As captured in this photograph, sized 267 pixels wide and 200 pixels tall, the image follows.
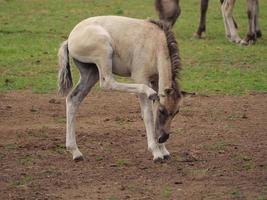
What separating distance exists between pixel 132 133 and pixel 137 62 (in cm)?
178

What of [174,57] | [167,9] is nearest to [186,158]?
[174,57]

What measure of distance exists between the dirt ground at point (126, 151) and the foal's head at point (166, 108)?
0.36m

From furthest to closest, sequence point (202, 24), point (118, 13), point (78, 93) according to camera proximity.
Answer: point (118, 13)
point (202, 24)
point (78, 93)

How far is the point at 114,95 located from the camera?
13.0m

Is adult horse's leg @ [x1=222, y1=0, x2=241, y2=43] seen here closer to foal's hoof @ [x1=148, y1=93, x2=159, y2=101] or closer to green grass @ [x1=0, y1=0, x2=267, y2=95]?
green grass @ [x1=0, y1=0, x2=267, y2=95]

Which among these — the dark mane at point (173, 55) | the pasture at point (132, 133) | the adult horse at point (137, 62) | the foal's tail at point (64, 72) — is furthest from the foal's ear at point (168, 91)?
the foal's tail at point (64, 72)

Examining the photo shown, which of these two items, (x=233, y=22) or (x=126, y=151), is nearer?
(x=126, y=151)

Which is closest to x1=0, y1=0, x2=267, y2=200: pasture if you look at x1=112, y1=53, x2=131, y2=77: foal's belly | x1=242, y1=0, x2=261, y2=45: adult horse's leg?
x1=242, y1=0, x2=261, y2=45: adult horse's leg

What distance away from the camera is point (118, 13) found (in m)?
21.4

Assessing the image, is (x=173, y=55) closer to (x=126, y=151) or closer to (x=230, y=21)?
(x=126, y=151)

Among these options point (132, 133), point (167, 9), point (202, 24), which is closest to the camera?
point (132, 133)

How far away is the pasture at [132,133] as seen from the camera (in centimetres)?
789

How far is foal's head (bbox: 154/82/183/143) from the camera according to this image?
8.57 m

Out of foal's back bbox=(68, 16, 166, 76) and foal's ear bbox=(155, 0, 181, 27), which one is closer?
foal's back bbox=(68, 16, 166, 76)
